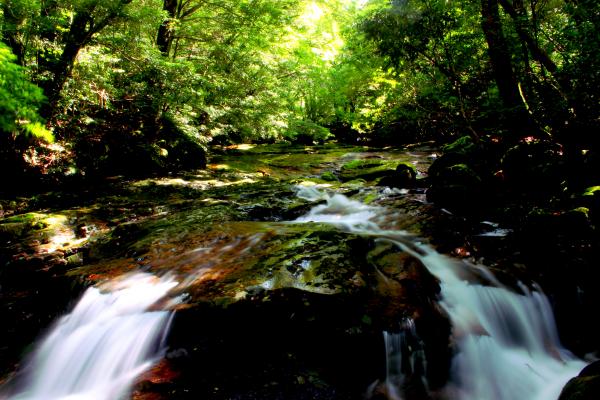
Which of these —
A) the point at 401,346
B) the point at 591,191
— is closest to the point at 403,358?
the point at 401,346

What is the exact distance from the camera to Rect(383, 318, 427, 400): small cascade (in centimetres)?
329

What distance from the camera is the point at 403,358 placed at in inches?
131

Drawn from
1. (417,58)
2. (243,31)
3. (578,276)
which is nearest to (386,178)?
(417,58)

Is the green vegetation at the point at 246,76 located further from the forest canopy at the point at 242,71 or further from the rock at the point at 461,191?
the rock at the point at 461,191

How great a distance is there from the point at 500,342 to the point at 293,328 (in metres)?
2.44

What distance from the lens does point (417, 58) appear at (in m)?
8.23

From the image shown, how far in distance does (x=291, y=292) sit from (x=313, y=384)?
0.90m

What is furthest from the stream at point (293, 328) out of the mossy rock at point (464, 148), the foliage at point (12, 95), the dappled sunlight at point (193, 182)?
the dappled sunlight at point (193, 182)

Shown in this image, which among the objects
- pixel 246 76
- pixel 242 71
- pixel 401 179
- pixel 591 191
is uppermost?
pixel 242 71

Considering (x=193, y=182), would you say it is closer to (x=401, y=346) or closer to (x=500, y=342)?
(x=401, y=346)

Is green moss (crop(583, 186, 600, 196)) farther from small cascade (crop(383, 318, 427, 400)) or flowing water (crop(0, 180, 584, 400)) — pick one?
small cascade (crop(383, 318, 427, 400))

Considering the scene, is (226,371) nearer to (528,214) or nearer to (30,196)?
(528,214)

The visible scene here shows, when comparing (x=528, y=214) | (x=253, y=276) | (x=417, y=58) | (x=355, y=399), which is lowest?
(x=355, y=399)

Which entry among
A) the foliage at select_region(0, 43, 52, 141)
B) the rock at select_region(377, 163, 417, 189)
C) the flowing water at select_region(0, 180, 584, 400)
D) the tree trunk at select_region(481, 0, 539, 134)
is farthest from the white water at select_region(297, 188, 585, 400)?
the foliage at select_region(0, 43, 52, 141)
